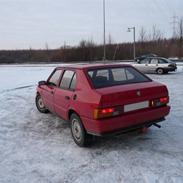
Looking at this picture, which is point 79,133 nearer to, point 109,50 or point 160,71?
point 160,71

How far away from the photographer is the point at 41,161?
477cm

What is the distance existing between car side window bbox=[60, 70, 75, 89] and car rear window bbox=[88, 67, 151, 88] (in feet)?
1.77

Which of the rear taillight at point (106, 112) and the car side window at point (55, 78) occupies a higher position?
the car side window at point (55, 78)

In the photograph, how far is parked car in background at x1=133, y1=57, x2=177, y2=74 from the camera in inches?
863

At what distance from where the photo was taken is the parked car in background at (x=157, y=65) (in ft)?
71.9

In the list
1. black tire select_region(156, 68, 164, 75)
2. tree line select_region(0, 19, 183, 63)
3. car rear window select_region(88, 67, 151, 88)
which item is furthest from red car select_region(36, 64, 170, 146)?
tree line select_region(0, 19, 183, 63)

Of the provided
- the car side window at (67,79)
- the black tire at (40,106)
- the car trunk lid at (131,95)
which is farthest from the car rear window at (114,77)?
the black tire at (40,106)

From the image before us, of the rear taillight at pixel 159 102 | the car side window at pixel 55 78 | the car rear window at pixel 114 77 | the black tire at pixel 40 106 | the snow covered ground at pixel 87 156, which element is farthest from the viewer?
the black tire at pixel 40 106

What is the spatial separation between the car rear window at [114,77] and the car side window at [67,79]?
54 cm

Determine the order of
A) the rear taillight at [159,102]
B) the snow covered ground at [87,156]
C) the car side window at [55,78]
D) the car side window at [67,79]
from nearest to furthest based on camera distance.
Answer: the snow covered ground at [87,156] < the rear taillight at [159,102] < the car side window at [67,79] < the car side window at [55,78]

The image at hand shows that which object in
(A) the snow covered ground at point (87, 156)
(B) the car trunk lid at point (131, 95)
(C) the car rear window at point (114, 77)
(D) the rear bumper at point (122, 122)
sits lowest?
(A) the snow covered ground at point (87, 156)

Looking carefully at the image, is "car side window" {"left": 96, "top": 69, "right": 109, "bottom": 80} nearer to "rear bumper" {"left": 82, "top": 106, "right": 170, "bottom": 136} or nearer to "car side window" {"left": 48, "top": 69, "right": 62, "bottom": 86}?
"rear bumper" {"left": 82, "top": 106, "right": 170, "bottom": 136}

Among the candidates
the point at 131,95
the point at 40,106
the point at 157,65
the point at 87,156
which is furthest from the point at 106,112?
the point at 157,65

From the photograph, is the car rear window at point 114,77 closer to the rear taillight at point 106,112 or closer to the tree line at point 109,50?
the rear taillight at point 106,112
